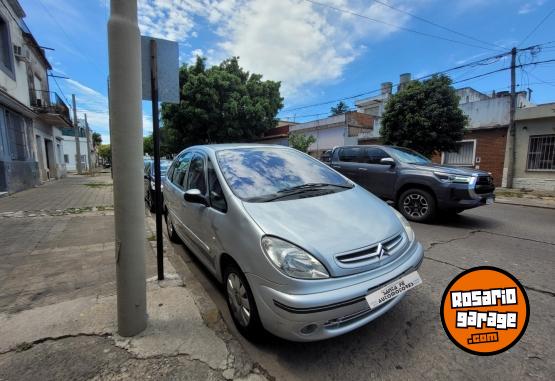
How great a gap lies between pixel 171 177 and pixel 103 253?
147 cm

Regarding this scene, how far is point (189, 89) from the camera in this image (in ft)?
61.7

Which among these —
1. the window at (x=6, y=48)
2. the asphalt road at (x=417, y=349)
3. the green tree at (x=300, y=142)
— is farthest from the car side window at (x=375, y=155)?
the green tree at (x=300, y=142)

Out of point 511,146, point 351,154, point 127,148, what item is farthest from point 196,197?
point 511,146

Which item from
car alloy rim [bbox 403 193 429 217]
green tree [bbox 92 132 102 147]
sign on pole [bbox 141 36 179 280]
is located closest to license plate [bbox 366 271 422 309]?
sign on pole [bbox 141 36 179 280]

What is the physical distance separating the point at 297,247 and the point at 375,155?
557 cm

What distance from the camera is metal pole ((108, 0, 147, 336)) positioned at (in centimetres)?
199

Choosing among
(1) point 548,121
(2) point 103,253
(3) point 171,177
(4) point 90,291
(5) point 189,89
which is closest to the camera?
(4) point 90,291

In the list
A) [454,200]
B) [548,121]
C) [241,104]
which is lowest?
[454,200]

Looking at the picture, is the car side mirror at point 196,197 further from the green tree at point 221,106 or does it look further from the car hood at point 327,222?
the green tree at point 221,106

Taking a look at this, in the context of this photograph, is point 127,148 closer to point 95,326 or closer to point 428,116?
point 95,326

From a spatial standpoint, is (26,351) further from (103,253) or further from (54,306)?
(103,253)

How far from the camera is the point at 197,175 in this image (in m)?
3.40

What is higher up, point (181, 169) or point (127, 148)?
point (127, 148)

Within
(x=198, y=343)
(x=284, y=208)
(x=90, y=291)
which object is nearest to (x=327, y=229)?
(x=284, y=208)
